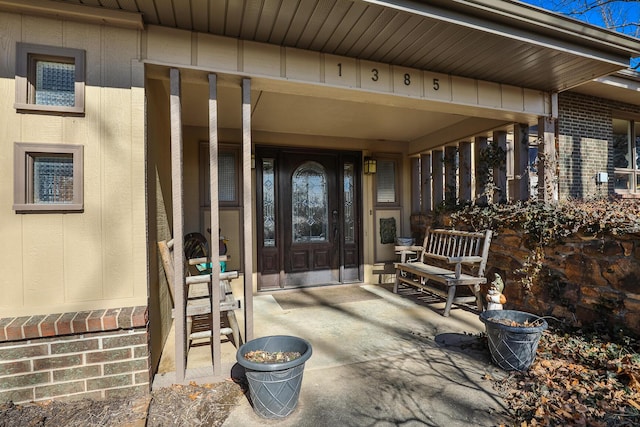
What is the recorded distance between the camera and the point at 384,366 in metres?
2.36

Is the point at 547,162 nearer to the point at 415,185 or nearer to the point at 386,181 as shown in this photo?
the point at 415,185

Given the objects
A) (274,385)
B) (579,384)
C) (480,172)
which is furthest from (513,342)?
(480,172)

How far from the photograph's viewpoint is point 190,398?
1.98 metres

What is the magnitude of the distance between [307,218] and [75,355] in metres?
3.26

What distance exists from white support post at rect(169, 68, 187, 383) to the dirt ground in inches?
8.7

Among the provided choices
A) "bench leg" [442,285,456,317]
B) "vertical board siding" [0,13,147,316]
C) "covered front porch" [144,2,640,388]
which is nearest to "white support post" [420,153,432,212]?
"covered front porch" [144,2,640,388]

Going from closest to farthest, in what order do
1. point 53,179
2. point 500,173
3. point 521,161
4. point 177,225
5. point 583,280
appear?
1. point 53,179
2. point 177,225
3. point 583,280
4. point 521,161
5. point 500,173

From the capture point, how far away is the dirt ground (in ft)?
5.71

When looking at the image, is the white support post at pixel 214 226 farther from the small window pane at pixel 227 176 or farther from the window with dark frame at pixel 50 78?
the small window pane at pixel 227 176

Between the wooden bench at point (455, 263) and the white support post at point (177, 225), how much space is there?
2.59 meters

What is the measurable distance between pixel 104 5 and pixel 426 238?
4.08 m

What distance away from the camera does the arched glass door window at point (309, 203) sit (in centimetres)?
475

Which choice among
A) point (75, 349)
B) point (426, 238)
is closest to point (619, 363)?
point (426, 238)

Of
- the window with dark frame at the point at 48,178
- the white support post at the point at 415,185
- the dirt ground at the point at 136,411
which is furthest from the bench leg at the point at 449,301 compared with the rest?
the window with dark frame at the point at 48,178
